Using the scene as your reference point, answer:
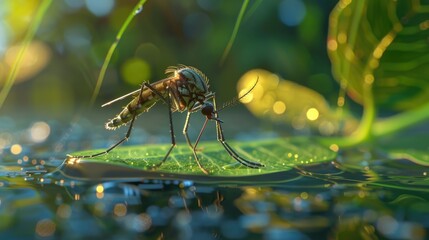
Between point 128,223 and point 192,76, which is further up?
point 192,76

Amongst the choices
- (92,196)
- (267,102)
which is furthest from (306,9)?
(92,196)

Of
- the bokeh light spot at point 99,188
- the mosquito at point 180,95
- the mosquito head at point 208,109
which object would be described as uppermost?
the mosquito at point 180,95

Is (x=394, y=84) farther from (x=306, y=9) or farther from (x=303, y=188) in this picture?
(x=306, y=9)

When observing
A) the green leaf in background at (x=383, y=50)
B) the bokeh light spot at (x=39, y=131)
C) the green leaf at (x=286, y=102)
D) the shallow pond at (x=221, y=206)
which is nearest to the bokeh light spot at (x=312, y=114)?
the green leaf at (x=286, y=102)

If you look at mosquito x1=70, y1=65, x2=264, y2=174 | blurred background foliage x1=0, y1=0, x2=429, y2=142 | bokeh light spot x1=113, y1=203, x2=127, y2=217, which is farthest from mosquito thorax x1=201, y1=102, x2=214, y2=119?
blurred background foliage x1=0, y1=0, x2=429, y2=142

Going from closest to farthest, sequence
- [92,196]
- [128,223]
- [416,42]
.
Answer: [128,223]
[92,196]
[416,42]

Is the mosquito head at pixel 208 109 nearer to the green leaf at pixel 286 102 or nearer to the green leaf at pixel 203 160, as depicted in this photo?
the green leaf at pixel 203 160

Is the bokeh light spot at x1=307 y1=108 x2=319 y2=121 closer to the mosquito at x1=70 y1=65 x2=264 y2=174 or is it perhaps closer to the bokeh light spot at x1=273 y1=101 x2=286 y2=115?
the bokeh light spot at x1=273 y1=101 x2=286 y2=115
